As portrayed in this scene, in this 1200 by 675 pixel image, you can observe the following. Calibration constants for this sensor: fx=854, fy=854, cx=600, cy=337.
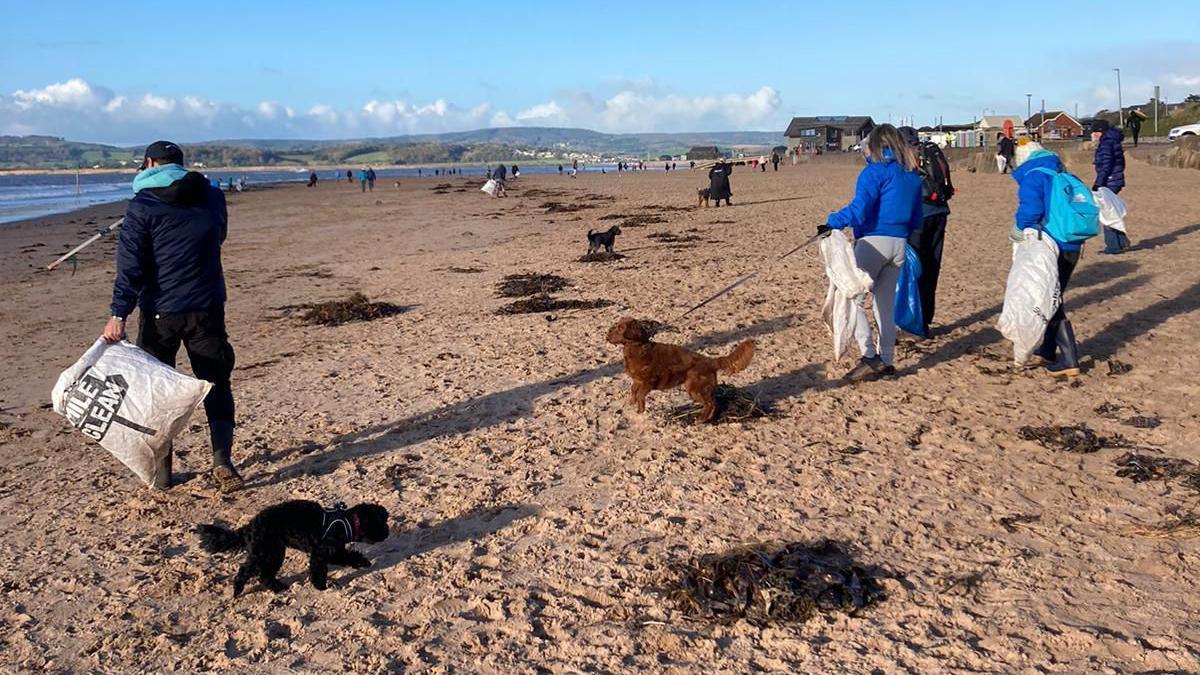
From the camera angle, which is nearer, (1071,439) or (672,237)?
(1071,439)

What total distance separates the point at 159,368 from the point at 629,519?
2.82 metres

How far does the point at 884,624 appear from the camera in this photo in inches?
136

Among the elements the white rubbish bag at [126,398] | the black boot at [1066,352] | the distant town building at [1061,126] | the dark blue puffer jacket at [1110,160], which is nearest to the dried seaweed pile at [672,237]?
the dark blue puffer jacket at [1110,160]

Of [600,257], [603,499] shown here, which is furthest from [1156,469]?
[600,257]

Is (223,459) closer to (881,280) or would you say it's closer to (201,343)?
(201,343)

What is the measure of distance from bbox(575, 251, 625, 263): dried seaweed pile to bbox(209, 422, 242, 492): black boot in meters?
9.43

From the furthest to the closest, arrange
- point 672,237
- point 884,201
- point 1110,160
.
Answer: point 672,237
point 1110,160
point 884,201

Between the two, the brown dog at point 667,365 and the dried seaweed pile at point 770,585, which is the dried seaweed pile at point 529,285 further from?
the dried seaweed pile at point 770,585

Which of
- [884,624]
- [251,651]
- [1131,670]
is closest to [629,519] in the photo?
[884,624]

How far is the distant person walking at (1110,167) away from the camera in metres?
12.4

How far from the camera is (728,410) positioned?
611cm

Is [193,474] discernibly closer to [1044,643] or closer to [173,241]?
[173,241]

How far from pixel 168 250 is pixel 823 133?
4508 inches

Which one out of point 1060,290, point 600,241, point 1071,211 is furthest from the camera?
point 600,241
